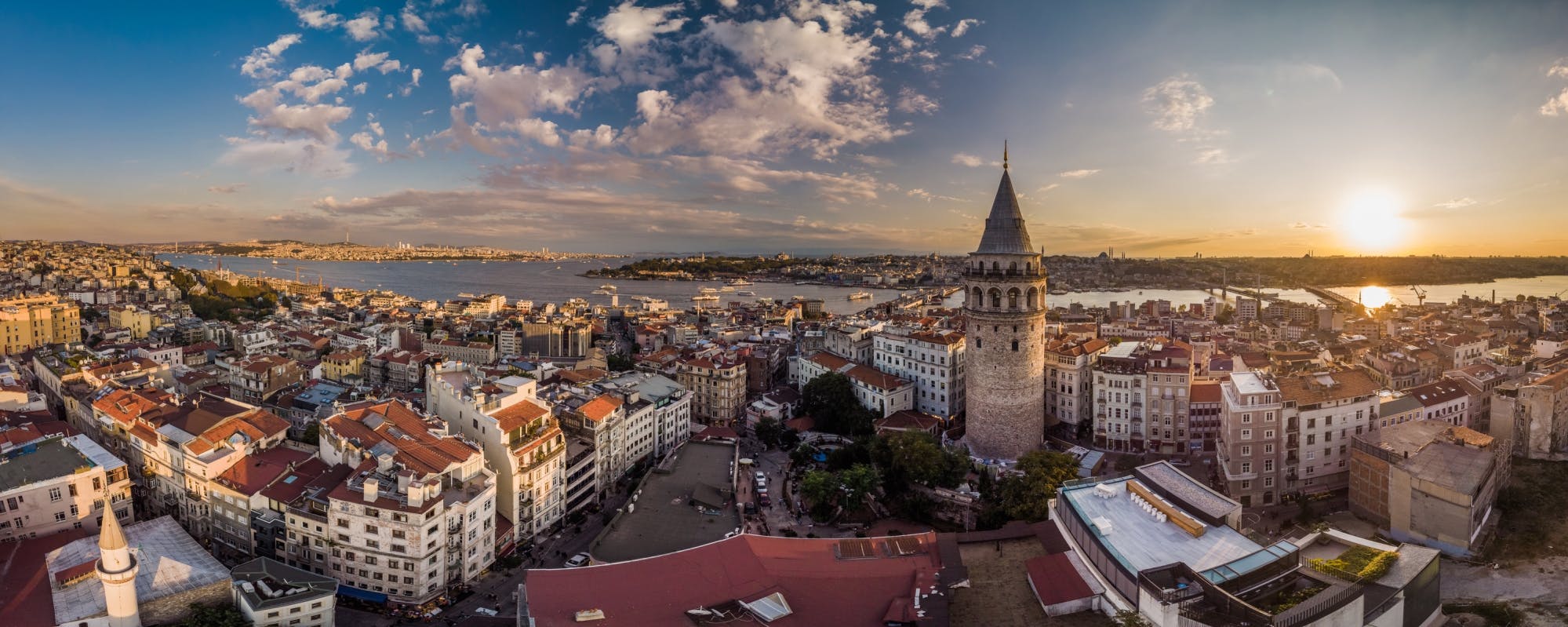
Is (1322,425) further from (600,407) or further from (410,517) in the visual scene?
(410,517)

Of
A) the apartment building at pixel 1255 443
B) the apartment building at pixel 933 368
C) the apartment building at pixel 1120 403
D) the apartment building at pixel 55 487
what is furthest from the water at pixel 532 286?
the apartment building at pixel 55 487

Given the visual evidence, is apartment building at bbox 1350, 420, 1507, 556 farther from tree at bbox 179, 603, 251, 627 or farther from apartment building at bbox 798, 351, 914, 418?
tree at bbox 179, 603, 251, 627

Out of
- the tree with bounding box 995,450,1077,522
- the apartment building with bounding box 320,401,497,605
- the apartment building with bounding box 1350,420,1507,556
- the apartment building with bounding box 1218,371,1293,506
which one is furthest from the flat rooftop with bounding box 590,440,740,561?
the apartment building with bounding box 1350,420,1507,556

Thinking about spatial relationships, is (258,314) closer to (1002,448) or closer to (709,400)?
(709,400)

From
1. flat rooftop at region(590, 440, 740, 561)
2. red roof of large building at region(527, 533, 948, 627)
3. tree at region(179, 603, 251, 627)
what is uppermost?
red roof of large building at region(527, 533, 948, 627)

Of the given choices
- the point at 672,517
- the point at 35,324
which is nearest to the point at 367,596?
the point at 672,517

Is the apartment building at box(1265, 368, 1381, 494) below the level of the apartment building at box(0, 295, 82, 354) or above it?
below

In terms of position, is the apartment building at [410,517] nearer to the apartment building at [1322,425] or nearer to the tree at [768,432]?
the tree at [768,432]

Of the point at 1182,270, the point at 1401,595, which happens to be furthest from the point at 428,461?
the point at 1182,270
